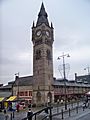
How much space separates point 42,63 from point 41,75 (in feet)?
9.09


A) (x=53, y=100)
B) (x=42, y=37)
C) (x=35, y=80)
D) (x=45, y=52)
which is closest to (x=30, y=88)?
(x=35, y=80)

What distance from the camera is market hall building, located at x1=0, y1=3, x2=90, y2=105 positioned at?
155 feet

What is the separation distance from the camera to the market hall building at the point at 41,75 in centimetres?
4734

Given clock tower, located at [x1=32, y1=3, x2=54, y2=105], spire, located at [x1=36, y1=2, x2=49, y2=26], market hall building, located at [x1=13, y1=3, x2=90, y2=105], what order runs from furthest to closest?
spire, located at [x1=36, y1=2, x2=49, y2=26] < market hall building, located at [x1=13, y1=3, x2=90, y2=105] < clock tower, located at [x1=32, y1=3, x2=54, y2=105]

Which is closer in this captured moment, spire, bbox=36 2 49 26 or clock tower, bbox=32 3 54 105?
clock tower, bbox=32 3 54 105

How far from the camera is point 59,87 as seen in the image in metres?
52.0

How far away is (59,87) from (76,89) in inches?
399

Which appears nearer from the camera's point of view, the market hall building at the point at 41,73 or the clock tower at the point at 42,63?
the clock tower at the point at 42,63

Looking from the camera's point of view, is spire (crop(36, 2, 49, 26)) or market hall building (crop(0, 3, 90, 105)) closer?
market hall building (crop(0, 3, 90, 105))

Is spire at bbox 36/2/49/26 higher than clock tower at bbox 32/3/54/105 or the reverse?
higher

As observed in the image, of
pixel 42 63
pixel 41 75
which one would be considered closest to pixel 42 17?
pixel 42 63

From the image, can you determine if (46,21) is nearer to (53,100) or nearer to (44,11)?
(44,11)

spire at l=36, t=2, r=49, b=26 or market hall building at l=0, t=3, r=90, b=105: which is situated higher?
spire at l=36, t=2, r=49, b=26

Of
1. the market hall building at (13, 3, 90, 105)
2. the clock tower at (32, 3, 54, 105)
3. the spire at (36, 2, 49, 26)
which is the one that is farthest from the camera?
the spire at (36, 2, 49, 26)
